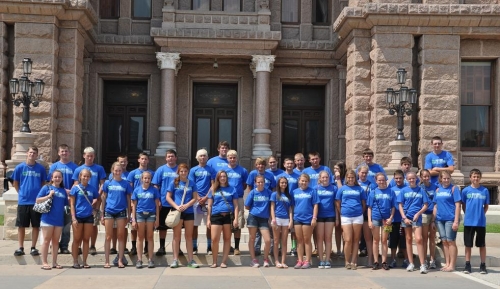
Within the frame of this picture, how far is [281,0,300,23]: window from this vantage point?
22781mm

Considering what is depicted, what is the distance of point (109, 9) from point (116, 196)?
12.4 meters

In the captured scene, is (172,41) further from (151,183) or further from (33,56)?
(151,183)

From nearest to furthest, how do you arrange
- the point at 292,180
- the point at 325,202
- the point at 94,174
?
the point at 325,202 → the point at 94,174 → the point at 292,180

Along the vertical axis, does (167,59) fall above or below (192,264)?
above

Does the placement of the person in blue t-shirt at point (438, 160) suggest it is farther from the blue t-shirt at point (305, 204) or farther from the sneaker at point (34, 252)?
the sneaker at point (34, 252)

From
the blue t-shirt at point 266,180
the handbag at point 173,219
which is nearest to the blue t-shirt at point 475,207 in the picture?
the blue t-shirt at point 266,180

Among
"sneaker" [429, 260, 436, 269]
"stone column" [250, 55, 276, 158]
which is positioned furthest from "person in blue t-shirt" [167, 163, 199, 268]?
"stone column" [250, 55, 276, 158]


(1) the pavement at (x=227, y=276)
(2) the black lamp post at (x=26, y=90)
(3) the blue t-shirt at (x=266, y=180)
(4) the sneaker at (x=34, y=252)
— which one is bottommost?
Answer: (1) the pavement at (x=227, y=276)

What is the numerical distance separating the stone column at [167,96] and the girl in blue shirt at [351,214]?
10.1m

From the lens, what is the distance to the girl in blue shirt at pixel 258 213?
38.8 feet

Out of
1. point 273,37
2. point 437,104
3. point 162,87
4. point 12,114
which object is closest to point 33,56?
point 12,114

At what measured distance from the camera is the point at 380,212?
1175cm

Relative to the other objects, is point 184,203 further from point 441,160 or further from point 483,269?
point 441,160

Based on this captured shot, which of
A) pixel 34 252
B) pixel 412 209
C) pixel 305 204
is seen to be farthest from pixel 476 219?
pixel 34 252
